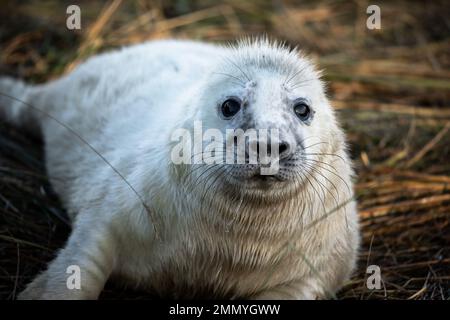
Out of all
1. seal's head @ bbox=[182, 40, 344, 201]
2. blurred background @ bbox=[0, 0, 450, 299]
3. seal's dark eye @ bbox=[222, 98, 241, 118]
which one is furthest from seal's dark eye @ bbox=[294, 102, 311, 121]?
blurred background @ bbox=[0, 0, 450, 299]

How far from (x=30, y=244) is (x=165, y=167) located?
0.80 meters

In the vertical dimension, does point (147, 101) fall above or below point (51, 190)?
above

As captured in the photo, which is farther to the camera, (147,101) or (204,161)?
(147,101)

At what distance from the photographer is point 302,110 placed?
9.60 feet

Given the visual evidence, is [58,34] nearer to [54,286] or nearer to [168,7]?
[168,7]

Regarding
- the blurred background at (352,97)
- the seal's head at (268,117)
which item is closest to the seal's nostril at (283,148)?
the seal's head at (268,117)

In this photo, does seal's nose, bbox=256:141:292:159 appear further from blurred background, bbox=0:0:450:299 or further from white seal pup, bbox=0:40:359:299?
blurred background, bbox=0:0:450:299

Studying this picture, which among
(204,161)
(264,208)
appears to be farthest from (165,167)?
(264,208)

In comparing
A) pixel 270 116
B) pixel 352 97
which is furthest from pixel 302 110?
pixel 352 97

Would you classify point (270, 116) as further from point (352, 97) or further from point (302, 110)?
point (352, 97)

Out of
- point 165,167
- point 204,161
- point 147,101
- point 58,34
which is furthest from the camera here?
point 58,34

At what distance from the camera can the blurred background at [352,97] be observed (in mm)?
3602

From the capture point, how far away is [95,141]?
157 inches

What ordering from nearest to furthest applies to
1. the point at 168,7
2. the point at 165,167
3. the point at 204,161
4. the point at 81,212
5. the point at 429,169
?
the point at 204,161 < the point at 165,167 < the point at 81,212 < the point at 429,169 < the point at 168,7
